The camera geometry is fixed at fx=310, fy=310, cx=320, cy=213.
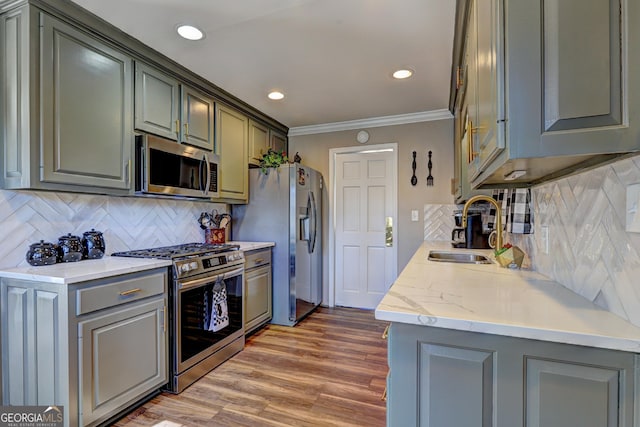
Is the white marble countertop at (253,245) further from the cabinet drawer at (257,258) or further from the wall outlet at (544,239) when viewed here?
the wall outlet at (544,239)

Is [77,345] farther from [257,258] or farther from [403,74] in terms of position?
[403,74]

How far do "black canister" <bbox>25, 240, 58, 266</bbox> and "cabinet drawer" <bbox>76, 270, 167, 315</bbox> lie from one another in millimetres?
488

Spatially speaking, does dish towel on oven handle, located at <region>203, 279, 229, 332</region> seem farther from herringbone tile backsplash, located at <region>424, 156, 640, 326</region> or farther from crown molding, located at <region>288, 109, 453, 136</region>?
crown molding, located at <region>288, 109, 453, 136</region>

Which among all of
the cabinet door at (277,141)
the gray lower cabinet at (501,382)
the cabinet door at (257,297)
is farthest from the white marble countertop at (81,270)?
the cabinet door at (277,141)

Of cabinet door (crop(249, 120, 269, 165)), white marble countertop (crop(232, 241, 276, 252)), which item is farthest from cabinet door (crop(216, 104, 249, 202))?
white marble countertop (crop(232, 241, 276, 252))

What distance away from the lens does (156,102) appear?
2307 millimetres

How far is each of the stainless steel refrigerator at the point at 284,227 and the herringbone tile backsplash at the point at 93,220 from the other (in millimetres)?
560

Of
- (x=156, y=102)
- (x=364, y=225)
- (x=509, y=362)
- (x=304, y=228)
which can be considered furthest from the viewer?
(x=364, y=225)

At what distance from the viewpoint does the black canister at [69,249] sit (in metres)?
1.93

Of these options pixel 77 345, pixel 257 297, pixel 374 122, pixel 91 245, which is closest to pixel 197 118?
pixel 91 245

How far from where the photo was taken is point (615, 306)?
0.89 metres

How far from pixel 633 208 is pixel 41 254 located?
104 inches

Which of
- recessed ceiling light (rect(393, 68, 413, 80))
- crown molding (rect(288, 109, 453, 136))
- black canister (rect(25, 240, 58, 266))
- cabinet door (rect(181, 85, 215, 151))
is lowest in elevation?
black canister (rect(25, 240, 58, 266))

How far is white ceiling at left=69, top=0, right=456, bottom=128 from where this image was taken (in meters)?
1.75
